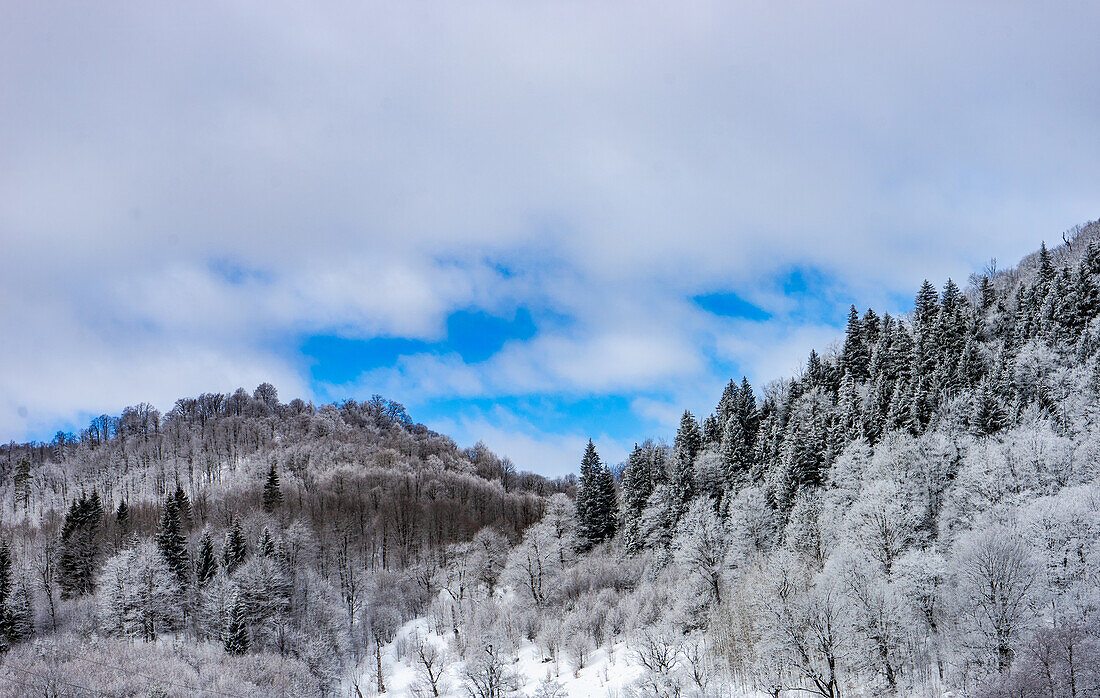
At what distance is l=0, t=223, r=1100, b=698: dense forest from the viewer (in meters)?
44.8

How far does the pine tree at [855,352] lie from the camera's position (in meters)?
106

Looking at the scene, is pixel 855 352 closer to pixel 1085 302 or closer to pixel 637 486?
pixel 1085 302

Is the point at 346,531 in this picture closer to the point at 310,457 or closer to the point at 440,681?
the point at 440,681

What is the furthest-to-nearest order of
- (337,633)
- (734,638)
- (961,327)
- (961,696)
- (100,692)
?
(961,327), (337,633), (734,638), (100,692), (961,696)

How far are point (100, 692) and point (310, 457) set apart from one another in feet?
429

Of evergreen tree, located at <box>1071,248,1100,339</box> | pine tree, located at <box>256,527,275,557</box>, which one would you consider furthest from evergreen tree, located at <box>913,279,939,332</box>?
pine tree, located at <box>256,527,275,557</box>

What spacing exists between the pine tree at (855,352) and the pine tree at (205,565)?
328ft

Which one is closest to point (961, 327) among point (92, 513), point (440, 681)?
point (440, 681)

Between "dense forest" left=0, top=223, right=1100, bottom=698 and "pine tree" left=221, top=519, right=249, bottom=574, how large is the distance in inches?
15.3

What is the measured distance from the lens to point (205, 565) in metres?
79.9

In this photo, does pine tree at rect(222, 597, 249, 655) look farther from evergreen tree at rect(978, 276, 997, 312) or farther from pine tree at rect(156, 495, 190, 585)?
evergreen tree at rect(978, 276, 997, 312)

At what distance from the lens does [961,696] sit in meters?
39.4

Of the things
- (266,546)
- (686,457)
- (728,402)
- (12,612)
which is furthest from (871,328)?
(12,612)

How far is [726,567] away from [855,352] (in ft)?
196
